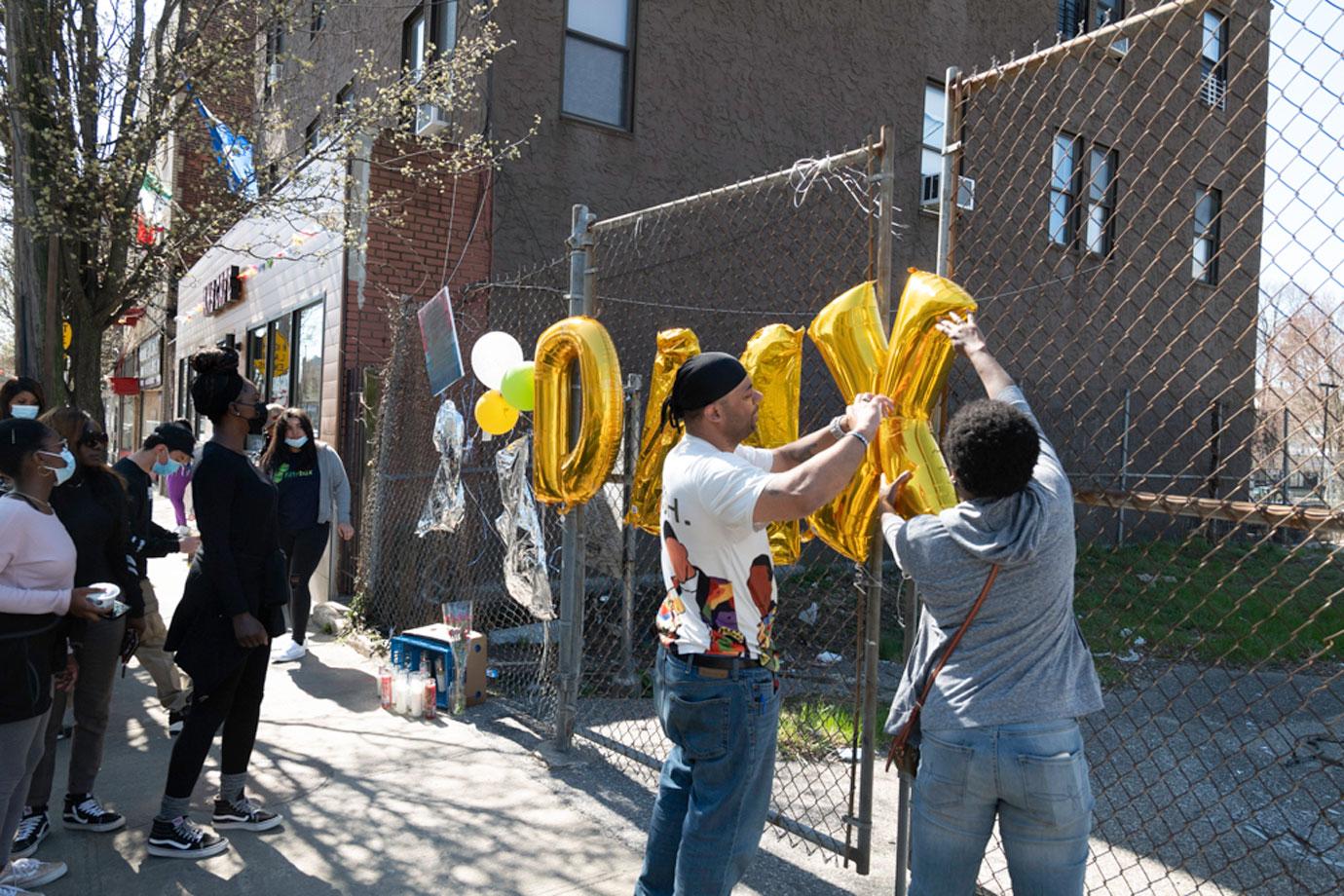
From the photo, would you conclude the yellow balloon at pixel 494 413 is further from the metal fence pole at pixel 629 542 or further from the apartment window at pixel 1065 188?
the apartment window at pixel 1065 188

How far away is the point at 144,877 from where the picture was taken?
362 cm

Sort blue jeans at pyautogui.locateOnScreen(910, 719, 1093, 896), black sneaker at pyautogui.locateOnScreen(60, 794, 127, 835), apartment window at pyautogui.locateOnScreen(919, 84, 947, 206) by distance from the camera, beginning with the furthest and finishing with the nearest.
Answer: apartment window at pyautogui.locateOnScreen(919, 84, 947, 206) → black sneaker at pyautogui.locateOnScreen(60, 794, 127, 835) → blue jeans at pyautogui.locateOnScreen(910, 719, 1093, 896)

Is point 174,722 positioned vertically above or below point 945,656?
below

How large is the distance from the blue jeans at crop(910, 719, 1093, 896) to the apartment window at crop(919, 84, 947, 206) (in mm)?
10849

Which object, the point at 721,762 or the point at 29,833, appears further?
the point at 29,833

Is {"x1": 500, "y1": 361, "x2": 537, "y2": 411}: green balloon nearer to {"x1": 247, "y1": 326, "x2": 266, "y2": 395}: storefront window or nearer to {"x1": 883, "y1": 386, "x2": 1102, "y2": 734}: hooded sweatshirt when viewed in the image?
{"x1": 883, "y1": 386, "x2": 1102, "y2": 734}: hooded sweatshirt

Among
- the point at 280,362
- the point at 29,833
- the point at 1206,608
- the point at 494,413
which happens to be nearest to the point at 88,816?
the point at 29,833

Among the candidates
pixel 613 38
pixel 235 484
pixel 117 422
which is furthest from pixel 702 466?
pixel 117 422

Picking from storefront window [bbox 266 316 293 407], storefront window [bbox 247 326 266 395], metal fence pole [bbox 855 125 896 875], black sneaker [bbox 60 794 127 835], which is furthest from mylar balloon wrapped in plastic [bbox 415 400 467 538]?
storefront window [bbox 247 326 266 395]

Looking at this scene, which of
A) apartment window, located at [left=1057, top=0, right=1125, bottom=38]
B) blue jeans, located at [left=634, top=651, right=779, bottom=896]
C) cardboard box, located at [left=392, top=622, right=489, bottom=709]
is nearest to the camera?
blue jeans, located at [left=634, top=651, right=779, bottom=896]

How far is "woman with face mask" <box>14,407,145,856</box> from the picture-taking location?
12.6 ft

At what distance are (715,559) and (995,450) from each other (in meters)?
0.91

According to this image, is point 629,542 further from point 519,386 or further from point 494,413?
point 519,386

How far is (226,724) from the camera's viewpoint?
4027 millimetres
